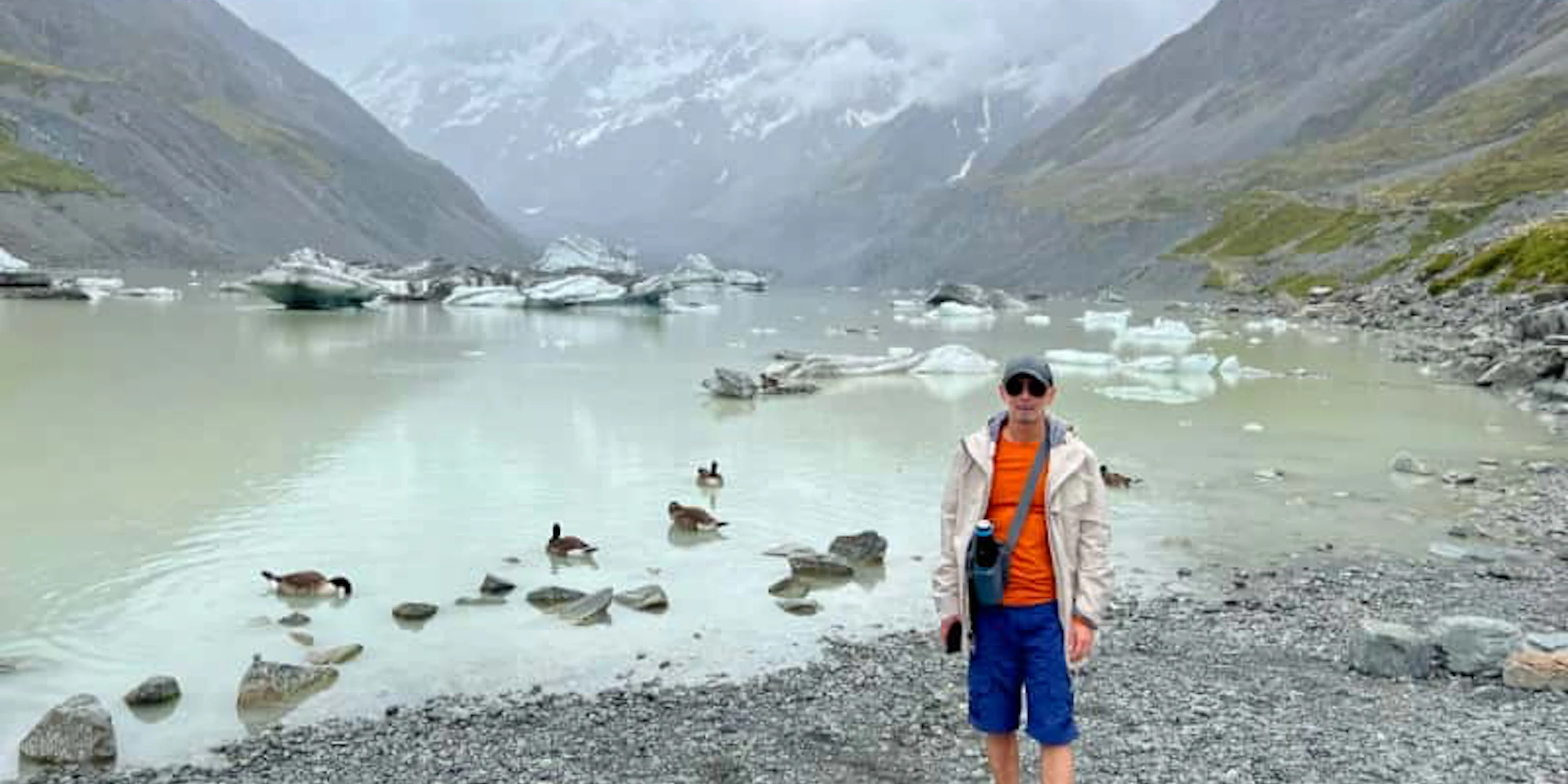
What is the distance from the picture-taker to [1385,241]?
10075 cm

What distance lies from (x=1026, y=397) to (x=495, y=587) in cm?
954

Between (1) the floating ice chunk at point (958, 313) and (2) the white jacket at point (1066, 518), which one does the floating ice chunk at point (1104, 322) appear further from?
(2) the white jacket at point (1066, 518)

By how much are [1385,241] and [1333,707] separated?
102 metres

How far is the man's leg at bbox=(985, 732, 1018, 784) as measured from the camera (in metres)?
7.29

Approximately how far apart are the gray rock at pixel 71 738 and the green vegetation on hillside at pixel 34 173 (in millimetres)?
145310

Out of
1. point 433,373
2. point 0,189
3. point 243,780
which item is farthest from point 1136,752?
point 0,189

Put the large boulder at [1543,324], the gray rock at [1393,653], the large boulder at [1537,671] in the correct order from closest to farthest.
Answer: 1. the large boulder at [1537,671]
2. the gray rock at [1393,653]
3. the large boulder at [1543,324]

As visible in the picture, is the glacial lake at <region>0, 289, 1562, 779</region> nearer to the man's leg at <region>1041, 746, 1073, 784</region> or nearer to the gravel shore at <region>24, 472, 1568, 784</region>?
the gravel shore at <region>24, 472, 1568, 784</region>

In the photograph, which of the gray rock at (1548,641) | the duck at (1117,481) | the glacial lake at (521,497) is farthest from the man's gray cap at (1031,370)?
the duck at (1117,481)

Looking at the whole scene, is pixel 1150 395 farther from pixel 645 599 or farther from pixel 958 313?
pixel 958 313

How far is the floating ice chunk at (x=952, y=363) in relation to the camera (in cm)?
4541

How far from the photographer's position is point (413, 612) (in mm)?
13648

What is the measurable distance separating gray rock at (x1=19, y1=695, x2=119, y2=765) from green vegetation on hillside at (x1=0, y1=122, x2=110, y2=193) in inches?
5721

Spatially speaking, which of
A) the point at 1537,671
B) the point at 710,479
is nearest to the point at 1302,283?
the point at 710,479
